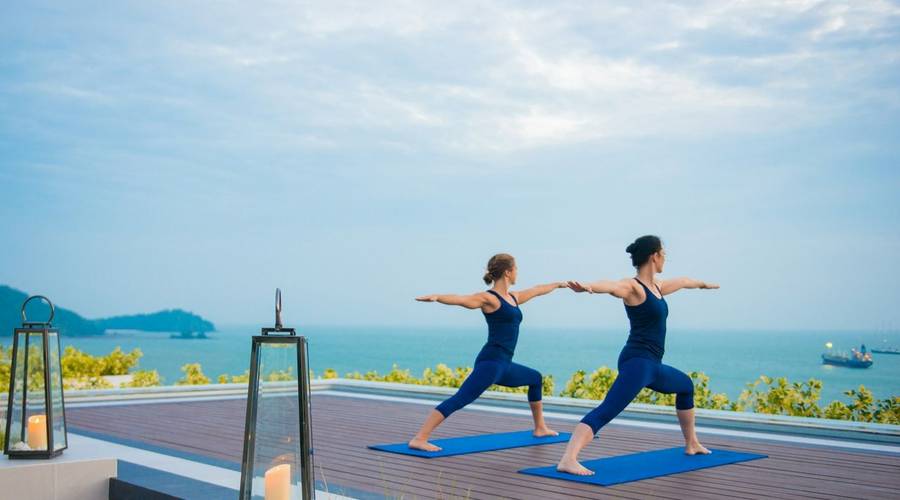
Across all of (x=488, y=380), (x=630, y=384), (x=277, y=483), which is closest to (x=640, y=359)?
(x=630, y=384)

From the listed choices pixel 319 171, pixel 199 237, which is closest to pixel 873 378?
pixel 319 171

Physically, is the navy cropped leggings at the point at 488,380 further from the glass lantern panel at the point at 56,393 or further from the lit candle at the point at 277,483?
the lit candle at the point at 277,483

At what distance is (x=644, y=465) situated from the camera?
5551mm

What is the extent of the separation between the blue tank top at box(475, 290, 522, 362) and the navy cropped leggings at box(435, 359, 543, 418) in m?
0.06

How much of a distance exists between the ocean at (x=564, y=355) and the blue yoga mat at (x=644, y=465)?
34.3 m

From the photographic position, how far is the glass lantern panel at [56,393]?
4965 millimetres

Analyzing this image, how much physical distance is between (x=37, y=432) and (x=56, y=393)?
202mm

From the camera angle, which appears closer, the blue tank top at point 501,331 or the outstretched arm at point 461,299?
the outstretched arm at point 461,299

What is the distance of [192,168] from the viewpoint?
48.8 metres

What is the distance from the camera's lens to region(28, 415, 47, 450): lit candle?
491cm

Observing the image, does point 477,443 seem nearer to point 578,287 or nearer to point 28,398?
point 578,287

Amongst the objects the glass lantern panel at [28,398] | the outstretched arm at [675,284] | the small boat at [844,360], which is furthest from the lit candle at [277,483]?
the small boat at [844,360]

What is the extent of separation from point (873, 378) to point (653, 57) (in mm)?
20005

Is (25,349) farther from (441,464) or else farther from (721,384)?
(721,384)
